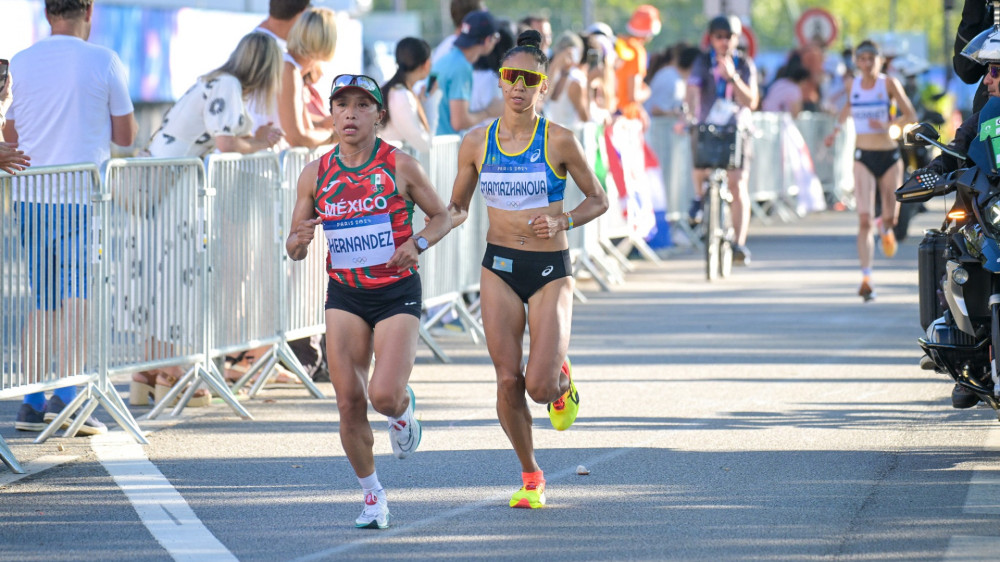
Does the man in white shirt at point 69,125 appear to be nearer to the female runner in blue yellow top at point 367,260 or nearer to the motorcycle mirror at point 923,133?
the female runner in blue yellow top at point 367,260

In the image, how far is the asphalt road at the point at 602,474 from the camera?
6.52 metres

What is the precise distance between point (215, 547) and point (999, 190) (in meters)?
3.71

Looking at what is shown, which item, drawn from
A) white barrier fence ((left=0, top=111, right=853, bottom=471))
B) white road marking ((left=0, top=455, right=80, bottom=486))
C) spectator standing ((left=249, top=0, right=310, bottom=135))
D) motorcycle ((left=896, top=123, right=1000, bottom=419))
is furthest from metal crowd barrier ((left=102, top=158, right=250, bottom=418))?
motorcycle ((left=896, top=123, right=1000, bottom=419))

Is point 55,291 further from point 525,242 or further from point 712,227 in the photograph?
point 712,227

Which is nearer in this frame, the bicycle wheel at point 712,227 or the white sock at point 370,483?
the white sock at point 370,483

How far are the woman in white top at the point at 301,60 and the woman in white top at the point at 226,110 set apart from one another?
0.40m

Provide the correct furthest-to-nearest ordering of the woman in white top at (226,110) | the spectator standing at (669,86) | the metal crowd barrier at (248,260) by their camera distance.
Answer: the spectator standing at (669,86), the woman in white top at (226,110), the metal crowd barrier at (248,260)

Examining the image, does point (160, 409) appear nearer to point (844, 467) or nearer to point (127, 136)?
point (127, 136)

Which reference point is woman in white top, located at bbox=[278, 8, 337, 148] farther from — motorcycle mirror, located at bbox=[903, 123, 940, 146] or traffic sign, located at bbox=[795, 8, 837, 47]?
traffic sign, located at bbox=[795, 8, 837, 47]

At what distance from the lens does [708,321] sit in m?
13.5

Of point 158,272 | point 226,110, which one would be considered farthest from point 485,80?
point 158,272

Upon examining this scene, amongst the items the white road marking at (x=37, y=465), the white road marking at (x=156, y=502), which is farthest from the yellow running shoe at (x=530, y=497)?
the white road marking at (x=37, y=465)

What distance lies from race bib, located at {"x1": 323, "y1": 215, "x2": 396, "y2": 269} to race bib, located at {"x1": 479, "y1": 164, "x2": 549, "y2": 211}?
591 mm

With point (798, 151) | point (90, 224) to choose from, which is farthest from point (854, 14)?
point (90, 224)
